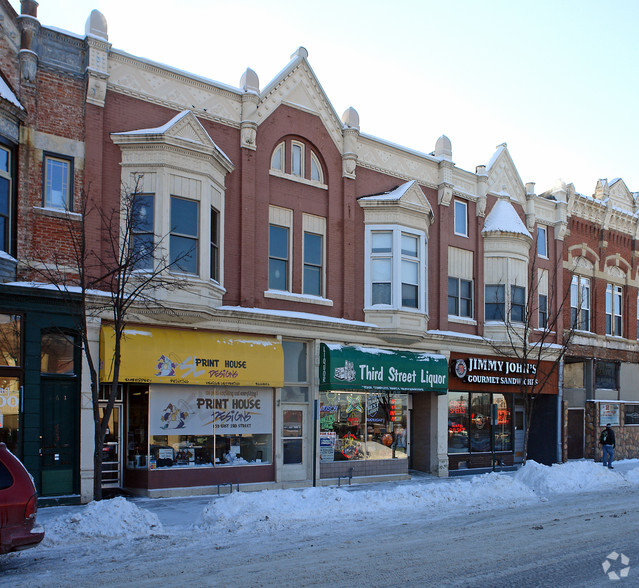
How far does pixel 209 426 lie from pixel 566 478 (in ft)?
33.0

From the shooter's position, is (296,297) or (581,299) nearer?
(296,297)

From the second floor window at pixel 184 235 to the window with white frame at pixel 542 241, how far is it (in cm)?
1547

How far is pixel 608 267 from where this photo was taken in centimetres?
2966

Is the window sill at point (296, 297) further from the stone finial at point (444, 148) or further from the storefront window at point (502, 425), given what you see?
the storefront window at point (502, 425)

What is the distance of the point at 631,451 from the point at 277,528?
21.8 meters

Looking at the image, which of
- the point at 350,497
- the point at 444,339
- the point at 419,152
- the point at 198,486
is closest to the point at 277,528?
the point at 350,497

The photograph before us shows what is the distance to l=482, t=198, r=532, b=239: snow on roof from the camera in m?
24.1

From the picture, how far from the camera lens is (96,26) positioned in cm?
1563

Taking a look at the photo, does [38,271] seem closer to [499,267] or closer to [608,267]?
[499,267]

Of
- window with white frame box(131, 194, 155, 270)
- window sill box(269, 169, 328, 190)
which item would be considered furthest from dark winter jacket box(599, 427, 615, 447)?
window with white frame box(131, 194, 155, 270)

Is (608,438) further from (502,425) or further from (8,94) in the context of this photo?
(8,94)

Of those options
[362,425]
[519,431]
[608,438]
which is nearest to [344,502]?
[362,425]

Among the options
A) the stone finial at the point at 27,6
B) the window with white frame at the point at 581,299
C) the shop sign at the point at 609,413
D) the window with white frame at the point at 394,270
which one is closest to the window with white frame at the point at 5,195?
the stone finial at the point at 27,6

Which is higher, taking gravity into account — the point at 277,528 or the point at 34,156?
the point at 34,156
